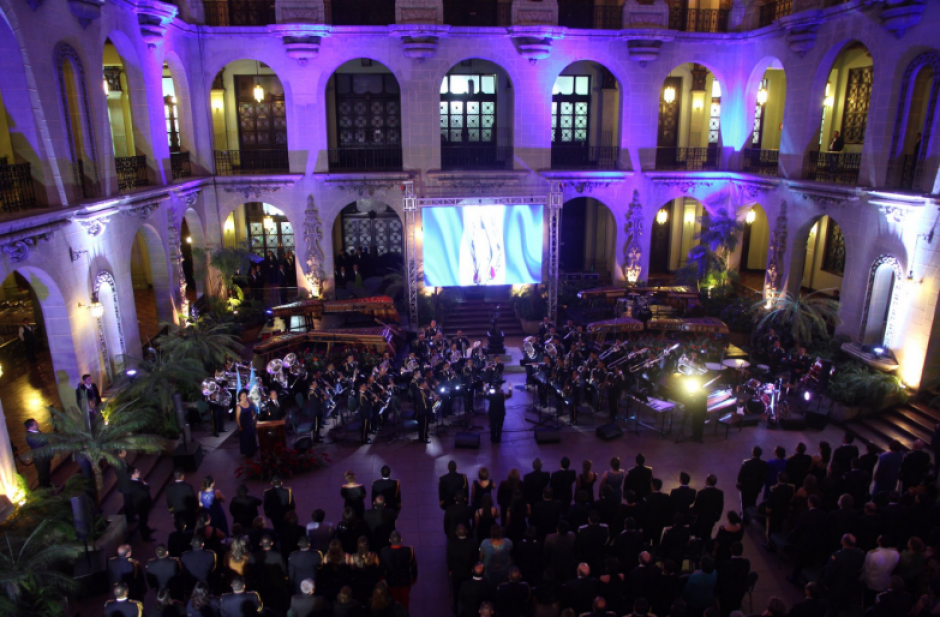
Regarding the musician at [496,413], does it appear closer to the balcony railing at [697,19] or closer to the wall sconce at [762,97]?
the balcony railing at [697,19]

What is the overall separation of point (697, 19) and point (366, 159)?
1304cm

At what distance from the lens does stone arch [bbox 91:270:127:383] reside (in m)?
15.8

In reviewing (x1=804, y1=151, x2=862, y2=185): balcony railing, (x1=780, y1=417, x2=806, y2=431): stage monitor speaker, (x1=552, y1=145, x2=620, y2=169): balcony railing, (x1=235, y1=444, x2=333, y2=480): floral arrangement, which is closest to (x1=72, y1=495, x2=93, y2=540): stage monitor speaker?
(x1=235, y1=444, x2=333, y2=480): floral arrangement

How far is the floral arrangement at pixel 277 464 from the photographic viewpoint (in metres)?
13.6

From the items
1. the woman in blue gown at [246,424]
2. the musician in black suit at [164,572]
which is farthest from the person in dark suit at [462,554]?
the woman in blue gown at [246,424]

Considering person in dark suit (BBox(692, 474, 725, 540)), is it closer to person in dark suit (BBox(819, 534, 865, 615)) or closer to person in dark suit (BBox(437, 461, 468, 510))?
person in dark suit (BBox(819, 534, 865, 615))

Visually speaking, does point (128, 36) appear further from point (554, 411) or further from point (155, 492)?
point (554, 411)

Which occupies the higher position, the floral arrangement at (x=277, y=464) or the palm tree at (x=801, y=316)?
the palm tree at (x=801, y=316)

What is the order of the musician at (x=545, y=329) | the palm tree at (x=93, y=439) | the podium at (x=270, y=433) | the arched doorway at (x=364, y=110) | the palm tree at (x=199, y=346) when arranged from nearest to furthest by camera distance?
1. the palm tree at (x=93, y=439)
2. the podium at (x=270, y=433)
3. the palm tree at (x=199, y=346)
4. the musician at (x=545, y=329)
5. the arched doorway at (x=364, y=110)

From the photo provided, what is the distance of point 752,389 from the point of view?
53.5 ft

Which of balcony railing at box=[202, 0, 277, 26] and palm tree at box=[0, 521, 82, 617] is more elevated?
balcony railing at box=[202, 0, 277, 26]

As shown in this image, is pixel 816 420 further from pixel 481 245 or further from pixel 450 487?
pixel 481 245

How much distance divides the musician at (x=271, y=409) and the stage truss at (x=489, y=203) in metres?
8.73

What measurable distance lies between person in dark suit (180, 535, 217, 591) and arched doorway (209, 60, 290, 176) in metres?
19.3
